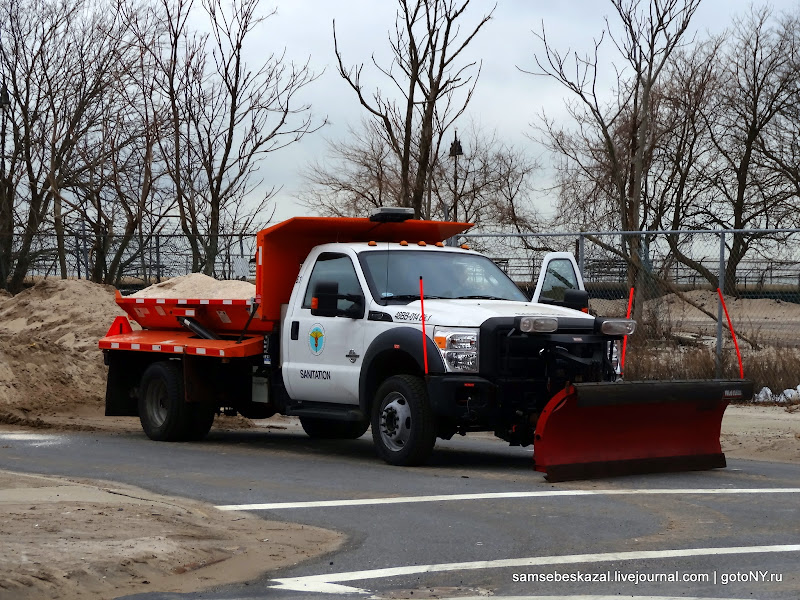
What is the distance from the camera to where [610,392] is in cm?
1045

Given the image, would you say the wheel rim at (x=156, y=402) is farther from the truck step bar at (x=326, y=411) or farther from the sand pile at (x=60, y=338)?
the truck step bar at (x=326, y=411)

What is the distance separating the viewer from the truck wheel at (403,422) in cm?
1105

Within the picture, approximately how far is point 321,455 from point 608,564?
6174 millimetres

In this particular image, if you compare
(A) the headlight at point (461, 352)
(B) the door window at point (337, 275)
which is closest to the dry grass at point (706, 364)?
(B) the door window at point (337, 275)

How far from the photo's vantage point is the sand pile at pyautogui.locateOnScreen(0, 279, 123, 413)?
59.0ft

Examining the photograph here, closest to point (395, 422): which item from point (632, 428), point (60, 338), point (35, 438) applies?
point (632, 428)

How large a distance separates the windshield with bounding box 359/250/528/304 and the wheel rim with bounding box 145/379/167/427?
3419mm

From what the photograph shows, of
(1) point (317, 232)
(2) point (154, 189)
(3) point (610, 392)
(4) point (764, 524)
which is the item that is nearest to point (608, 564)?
(4) point (764, 524)

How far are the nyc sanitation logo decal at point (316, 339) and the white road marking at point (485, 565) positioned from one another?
215 inches

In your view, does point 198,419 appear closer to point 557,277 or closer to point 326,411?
point 326,411

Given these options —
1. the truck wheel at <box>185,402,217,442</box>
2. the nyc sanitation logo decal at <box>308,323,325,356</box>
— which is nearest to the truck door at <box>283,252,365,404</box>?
the nyc sanitation logo decal at <box>308,323,325,356</box>

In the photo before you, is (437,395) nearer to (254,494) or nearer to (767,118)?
(254,494)

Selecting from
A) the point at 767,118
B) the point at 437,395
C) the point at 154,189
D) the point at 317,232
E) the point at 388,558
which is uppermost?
the point at 767,118

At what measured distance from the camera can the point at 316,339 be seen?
489 inches
